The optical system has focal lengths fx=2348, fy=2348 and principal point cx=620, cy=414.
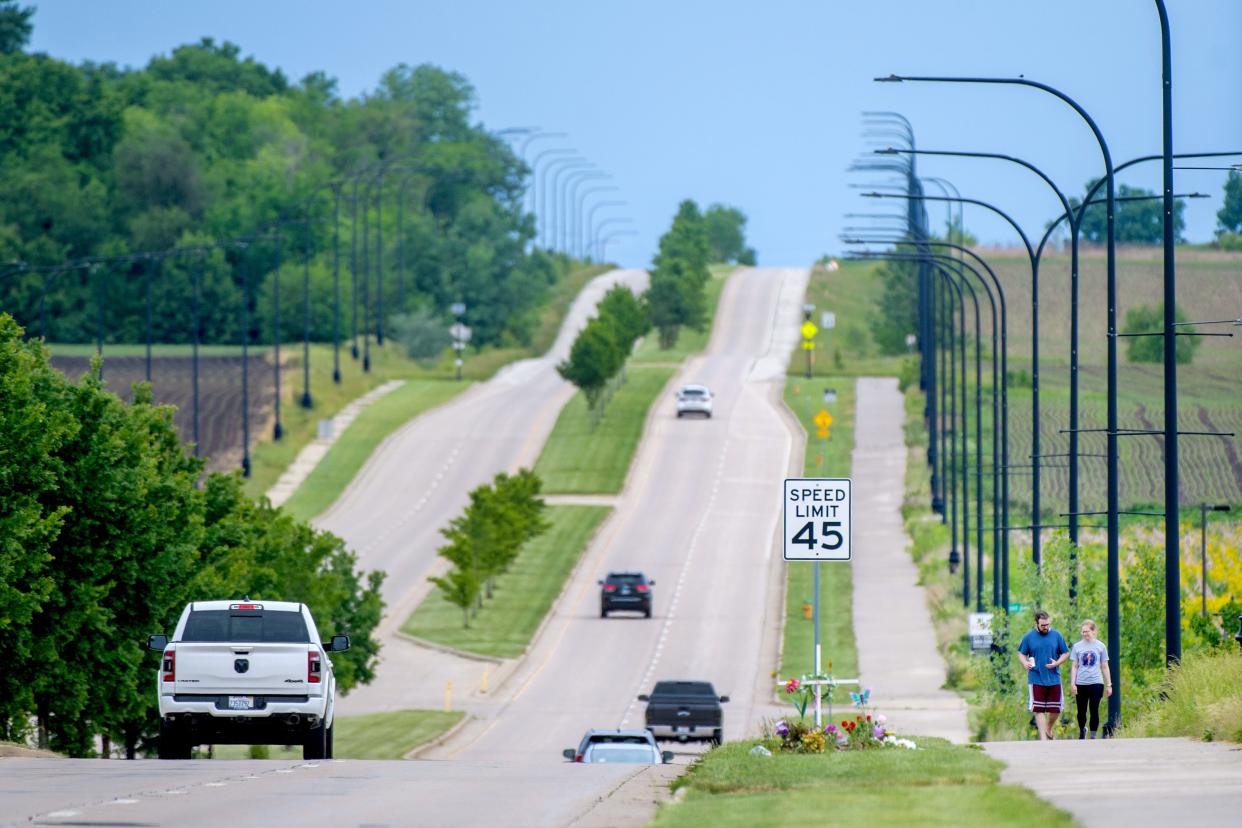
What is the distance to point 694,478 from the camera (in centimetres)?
10219

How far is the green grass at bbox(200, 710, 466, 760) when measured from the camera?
167 feet

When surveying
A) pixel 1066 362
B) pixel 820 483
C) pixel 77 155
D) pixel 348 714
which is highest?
pixel 77 155

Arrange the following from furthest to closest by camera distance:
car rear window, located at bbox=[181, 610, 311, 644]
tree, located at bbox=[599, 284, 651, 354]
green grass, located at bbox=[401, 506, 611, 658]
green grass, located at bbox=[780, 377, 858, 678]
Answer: tree, located at bbox=[599, 284, 651, 354]
green grass, located at bbox=[401, 506, 611, 658]
green grass, located at bbox=[780, 377, 858, 678]
car rear window, located at bbox=[181, 610, 311, 644]

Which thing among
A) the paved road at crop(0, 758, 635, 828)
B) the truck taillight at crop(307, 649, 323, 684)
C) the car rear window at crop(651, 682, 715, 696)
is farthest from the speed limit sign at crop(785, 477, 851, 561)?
the car rear window at crop(651, 682, 715, 696)

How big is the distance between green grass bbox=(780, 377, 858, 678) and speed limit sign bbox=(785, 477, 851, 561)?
2058 centimetres

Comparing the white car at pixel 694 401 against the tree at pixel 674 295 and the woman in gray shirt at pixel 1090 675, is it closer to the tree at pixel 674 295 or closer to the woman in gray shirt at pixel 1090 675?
the tree at pixel 674 295

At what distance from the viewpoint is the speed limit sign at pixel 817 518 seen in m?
25.6

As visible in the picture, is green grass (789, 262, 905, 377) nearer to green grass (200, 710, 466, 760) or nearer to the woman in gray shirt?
green grass (200, 710, 466, 760)

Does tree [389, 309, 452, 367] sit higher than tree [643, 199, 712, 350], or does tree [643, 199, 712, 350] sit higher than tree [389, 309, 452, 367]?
tree [643, 199, 712, 350]

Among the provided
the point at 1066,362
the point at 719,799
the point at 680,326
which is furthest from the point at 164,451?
the point at 680,326

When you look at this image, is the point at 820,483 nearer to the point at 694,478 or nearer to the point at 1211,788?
the point at 1211,788

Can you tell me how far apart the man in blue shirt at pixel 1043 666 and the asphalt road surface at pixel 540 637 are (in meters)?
6.09

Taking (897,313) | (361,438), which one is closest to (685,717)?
(361,438)

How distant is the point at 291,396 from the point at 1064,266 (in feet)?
151
